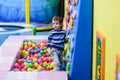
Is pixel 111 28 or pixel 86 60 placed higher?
pixel 111 28

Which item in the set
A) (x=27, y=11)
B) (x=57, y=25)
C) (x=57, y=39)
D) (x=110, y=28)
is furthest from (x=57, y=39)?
(x=27, y=11)

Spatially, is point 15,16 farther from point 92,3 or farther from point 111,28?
point 111,28

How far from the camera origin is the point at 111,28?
1669mm

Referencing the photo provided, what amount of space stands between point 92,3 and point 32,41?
5.18 feet

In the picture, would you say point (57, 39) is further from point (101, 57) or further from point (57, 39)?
point (101, 57)

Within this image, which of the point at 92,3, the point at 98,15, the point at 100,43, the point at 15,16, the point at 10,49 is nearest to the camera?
the point at 100,43

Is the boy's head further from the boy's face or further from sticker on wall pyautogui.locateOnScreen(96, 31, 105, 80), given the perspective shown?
sticker on wall pyautogui.locateOnScreen(96, 31, 105, 80)

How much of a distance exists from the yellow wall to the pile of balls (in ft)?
3.58

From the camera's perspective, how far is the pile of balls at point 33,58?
115 inches

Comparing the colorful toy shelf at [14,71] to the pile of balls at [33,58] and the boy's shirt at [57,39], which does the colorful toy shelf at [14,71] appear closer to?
the pile of balls at [33,58]

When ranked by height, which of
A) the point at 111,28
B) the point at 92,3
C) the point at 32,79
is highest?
the point at 92,3

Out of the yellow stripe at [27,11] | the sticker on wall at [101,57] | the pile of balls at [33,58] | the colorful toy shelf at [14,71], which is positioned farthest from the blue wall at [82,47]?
the yellow stripe at [27,11]

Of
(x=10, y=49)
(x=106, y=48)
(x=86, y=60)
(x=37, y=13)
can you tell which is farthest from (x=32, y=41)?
(x=37, y=13)

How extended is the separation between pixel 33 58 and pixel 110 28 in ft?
5.55
